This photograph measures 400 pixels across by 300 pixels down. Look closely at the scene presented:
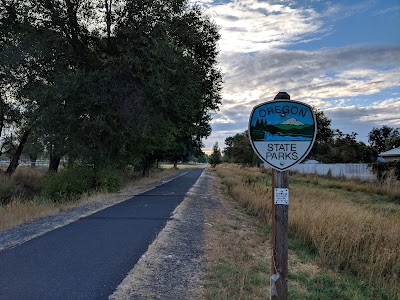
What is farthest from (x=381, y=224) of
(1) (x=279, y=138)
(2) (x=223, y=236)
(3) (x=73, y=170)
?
(3) (x=73, y=170)

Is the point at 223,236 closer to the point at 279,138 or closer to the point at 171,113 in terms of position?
the point at 279,138

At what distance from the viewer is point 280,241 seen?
4.04 meters

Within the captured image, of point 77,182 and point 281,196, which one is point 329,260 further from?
point 77,182

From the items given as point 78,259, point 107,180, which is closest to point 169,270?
point 78,259

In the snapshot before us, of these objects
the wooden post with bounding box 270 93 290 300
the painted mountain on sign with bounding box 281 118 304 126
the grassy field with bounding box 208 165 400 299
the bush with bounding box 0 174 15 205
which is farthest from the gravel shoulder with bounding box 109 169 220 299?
the bush with bounding box 0 174 15 205

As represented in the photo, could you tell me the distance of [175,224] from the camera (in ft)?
33.1

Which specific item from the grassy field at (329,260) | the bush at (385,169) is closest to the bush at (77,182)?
the grassy field at (329,260)

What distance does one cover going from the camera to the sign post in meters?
3.95

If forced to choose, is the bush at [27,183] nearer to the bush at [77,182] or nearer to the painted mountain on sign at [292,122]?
the bush at [77,182]

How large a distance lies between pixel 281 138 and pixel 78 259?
14.9ft

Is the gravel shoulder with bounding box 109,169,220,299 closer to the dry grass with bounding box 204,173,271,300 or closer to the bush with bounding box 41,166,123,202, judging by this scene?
the dry grass with bounding box 204,173,271,300

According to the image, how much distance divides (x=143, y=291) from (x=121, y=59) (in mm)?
14076

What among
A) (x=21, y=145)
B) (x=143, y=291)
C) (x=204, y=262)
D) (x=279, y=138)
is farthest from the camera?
(x=21, y=145)

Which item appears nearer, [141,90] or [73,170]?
[141,90]
